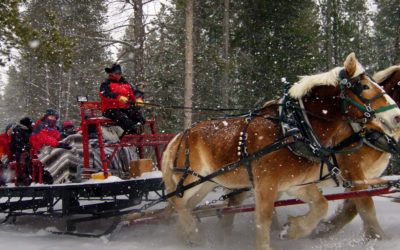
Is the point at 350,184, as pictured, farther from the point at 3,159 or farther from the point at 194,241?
the point at 3,159

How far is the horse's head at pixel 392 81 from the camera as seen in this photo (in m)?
5.61

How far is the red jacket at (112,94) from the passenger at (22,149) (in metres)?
1.56

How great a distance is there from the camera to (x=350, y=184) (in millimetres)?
4918

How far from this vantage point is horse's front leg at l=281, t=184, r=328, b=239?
452 cm

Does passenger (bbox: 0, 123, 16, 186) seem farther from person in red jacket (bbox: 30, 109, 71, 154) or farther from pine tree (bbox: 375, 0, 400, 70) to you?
pine tree (bbox: 375, 0, 400, 70)

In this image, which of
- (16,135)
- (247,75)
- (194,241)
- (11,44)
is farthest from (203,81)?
(194,241)

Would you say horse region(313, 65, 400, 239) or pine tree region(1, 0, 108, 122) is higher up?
pine tree region(1, 0, 108, 122)

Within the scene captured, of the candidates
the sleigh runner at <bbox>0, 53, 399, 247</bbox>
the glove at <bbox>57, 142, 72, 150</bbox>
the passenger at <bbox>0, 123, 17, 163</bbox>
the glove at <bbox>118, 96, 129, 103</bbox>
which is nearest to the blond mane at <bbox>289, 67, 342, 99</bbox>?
the sleigh runner at <bbox>0, 53, 399, 247</bbox>

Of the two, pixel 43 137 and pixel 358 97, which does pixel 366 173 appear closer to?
pixel 358 97

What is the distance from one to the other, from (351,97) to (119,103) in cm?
365

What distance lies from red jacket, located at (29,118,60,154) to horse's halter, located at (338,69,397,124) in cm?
428

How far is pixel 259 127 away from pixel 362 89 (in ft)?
3.80

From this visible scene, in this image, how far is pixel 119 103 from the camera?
6684 mm

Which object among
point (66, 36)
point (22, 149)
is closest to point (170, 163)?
point (22, 149)
